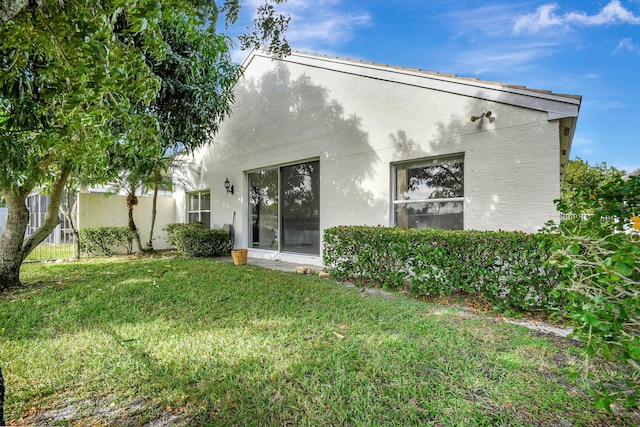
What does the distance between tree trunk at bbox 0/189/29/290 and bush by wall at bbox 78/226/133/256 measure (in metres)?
4.50

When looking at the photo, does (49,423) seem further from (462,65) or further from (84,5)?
(462,65)

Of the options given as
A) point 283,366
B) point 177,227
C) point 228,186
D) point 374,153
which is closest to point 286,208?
point 228,186

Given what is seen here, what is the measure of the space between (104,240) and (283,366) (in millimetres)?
10466

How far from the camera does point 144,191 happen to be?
33.8 feet

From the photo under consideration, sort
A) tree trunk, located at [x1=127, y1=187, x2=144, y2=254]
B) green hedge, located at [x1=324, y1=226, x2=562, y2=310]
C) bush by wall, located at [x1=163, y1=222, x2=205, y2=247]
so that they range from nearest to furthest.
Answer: green hedge, located at [x1=324, y1=226, x2=562, y2=310] → tree trunk, located at [x1=127, y1=187, x2=144, y2=254] → bush by wall, located at [x1=163, y1=222, x2=205, y2=247]

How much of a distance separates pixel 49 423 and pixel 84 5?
281cm

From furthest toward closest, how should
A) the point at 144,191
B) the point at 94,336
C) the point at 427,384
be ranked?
1. the point at 144,191
2. the point at 94,336
3. the point at 427,384

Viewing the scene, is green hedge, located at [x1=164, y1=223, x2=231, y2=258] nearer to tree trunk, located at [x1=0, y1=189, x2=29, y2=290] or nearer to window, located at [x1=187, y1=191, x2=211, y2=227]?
window, located at [x1=187, y1=191, x2=211, y2=227]

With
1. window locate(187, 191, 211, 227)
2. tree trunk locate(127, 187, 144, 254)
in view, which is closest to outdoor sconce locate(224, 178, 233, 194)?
window locate(187, 191, 211, 227)

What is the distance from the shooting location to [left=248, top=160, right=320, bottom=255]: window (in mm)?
8148

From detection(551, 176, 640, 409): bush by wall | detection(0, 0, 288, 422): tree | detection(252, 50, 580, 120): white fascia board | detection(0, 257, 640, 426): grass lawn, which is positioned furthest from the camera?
detection(252, 50, 580, 120): white fascia board

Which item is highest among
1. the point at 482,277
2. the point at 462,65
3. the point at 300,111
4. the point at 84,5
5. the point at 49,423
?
the point at 462,65

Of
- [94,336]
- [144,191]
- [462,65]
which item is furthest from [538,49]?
[144,191]

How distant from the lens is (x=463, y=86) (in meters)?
5.52
